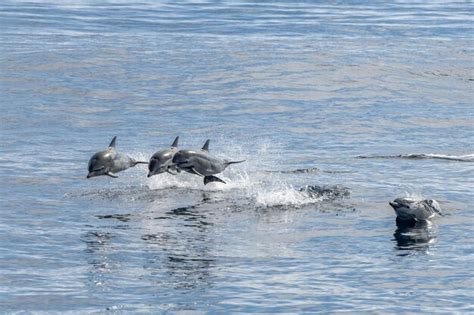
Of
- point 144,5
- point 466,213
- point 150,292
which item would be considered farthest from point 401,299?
point 144,5

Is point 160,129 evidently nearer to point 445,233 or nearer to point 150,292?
point 445,233

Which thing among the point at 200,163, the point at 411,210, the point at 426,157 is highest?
the point at 200,163

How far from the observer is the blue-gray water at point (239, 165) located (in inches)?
803

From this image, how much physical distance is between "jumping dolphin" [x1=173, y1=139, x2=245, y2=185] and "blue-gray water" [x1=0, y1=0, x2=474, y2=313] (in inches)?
28.7

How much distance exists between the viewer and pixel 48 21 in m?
59.2

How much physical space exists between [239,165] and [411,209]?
6874 millimetres

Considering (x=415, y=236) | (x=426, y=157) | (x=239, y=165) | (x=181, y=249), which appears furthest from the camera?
(x=426, y=157)

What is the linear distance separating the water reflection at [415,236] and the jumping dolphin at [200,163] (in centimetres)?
359

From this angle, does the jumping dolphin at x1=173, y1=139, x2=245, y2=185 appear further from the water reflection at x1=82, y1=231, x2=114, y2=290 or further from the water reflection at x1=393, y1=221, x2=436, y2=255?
the water reflection at x1=393, y1=221, x2=436, y2=255

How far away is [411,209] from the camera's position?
2458cm

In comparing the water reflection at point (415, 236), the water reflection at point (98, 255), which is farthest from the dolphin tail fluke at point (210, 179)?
the water reflection at point (415, 236)

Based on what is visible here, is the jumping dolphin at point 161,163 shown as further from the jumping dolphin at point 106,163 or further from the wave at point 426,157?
the wave at point 426,157

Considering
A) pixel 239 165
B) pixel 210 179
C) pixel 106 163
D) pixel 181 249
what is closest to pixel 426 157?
pixel 239 165

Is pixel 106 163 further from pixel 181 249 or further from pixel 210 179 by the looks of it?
pixel 181 249
